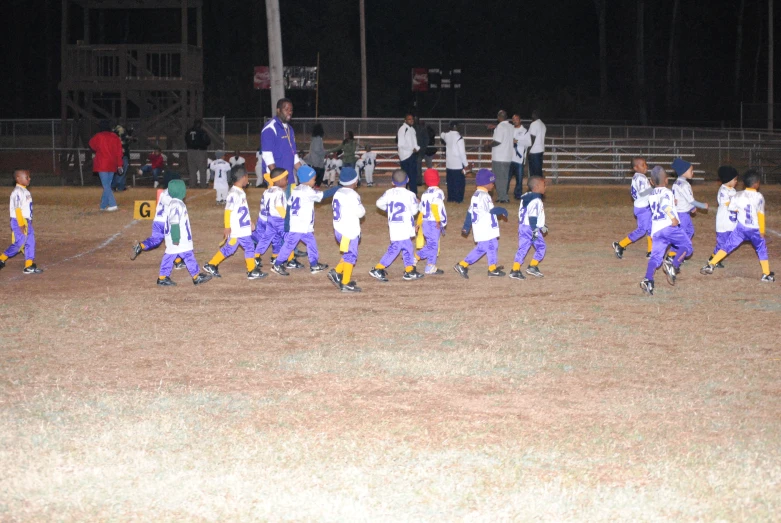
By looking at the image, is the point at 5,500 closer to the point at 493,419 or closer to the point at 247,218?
the point at 493,419

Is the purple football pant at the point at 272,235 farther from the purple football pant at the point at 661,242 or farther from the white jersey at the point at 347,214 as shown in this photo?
the purple football pant at the point at 661,242

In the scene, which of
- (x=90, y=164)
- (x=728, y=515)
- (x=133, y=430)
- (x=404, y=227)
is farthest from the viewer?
(x=90, y=164)

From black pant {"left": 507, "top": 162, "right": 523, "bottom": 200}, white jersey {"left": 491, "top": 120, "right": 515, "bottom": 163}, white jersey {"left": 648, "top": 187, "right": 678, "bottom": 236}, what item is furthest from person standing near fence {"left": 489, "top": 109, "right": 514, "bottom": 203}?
white jersey {"left": 648, "top": 187, "right": 678, "bottom": 236}

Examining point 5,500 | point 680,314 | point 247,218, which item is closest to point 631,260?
point 680,314

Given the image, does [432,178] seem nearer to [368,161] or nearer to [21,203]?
[21,203]

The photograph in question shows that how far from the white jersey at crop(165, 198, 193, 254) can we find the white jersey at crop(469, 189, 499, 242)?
3.41 m

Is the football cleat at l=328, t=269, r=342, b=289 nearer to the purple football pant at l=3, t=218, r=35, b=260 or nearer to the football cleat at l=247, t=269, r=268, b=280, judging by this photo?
the football cleat at l=247, t=269, r=268, b=280

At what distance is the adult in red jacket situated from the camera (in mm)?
19641

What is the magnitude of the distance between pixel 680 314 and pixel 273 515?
602 cm

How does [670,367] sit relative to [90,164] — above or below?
below

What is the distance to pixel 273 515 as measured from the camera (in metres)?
4.72

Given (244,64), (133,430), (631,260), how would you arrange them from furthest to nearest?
1. (244,64)
2. (631,260)
3. (133,430)

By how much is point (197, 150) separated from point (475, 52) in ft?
167

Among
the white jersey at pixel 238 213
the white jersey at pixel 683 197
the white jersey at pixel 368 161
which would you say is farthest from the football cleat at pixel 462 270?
the white jersey at pixel 368 161
